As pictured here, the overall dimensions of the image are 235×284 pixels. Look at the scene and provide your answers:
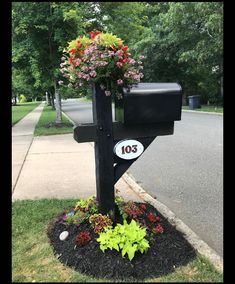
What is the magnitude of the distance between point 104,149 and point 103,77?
2.27ft

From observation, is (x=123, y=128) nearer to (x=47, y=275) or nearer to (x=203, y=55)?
(x=47, y=275)

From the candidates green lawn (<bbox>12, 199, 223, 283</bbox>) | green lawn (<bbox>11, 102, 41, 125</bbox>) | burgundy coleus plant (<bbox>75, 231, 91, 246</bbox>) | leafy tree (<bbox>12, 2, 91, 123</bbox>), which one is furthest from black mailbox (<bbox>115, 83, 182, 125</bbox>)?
green lawn (<bbox>11, 102, 41, 125</bbox>)

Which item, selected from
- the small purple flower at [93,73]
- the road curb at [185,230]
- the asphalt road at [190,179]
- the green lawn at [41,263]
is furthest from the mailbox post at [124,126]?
the asphalt road at [190,179]

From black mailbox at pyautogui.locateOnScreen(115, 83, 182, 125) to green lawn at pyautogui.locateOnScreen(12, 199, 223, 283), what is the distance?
4.48ft

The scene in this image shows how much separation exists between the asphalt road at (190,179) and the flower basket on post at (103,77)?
1246 millimetres

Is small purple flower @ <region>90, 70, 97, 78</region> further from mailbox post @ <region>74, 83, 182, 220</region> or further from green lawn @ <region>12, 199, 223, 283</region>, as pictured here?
green lawn @ <region>12, 199, 223, 283</region>

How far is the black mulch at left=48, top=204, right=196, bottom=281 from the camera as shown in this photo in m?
3.14

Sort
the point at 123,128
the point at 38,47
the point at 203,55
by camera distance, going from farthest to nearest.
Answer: the point at 203,55 → the point at 38,47 → the point at 123,128

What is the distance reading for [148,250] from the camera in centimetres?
342

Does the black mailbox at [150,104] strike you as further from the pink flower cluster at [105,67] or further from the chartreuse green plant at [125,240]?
the chartreuse green plant at [125,240]

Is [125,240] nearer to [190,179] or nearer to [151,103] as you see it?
[151,103]
